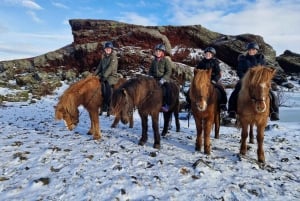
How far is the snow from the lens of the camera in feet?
17.4

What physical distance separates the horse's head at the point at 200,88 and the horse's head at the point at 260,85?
38.2 inches

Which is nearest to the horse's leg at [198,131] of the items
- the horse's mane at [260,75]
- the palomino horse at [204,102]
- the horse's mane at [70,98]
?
the palomino horse at [204,102]

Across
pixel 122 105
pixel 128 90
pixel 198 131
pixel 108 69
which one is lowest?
pixel 198 131

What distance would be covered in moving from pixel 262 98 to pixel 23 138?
20.6ft

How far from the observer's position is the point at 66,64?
1153 inches

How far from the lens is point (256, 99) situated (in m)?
6.40

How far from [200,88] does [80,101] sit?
3.41 metres

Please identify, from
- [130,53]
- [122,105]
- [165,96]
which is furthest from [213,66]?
[130,53]

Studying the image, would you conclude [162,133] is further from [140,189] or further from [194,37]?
[194,37]

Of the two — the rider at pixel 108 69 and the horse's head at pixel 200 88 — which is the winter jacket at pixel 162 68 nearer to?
the rider at pixel 108 69

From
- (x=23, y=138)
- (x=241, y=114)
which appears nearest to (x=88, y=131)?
(x=23, y=138)

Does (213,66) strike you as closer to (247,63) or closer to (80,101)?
(247,63)

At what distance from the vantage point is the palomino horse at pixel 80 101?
26.7 feet

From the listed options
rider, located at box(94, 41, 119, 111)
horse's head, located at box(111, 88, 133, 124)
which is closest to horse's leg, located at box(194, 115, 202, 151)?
horse's head, located at box(111, 88, 133, 124)
